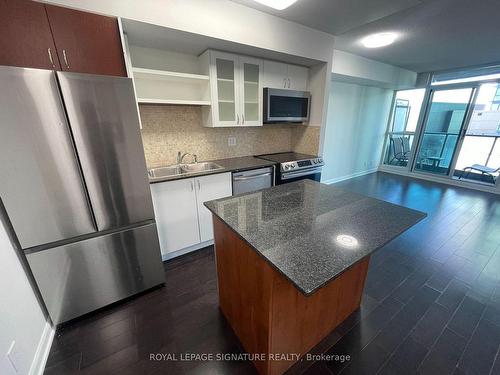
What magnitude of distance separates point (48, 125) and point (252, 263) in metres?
1.48

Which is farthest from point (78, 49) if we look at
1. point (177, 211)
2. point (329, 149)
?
point (329, 149)

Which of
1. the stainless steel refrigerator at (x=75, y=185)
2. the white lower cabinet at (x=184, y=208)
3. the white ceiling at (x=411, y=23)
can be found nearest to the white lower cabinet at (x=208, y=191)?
the white lower cabinet at (x=184, y=208)

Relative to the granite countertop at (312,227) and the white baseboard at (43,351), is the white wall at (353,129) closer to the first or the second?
the granite countertop at (312,227)

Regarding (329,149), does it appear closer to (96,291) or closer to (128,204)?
(128,204)

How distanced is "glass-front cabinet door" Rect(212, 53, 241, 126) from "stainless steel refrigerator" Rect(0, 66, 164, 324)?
3.68ft

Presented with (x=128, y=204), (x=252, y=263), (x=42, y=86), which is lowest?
(x=252, y=263)

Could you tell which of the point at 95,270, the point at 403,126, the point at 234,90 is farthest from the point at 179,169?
the point at 403,126

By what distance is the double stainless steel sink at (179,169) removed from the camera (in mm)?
2328

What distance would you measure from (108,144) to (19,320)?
1173mm

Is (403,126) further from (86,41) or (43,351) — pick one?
(43,351)

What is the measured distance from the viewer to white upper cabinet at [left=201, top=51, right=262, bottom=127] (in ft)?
7.57

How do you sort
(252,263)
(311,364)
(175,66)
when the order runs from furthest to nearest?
(175,66)
(311,364)
(252,263)

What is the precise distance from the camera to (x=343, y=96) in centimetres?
436

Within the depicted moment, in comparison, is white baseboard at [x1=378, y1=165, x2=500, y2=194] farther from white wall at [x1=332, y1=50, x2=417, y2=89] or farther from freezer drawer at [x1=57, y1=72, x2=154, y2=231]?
freezer drawer at [x1=57, y1=72, x2=154, y2=231]
